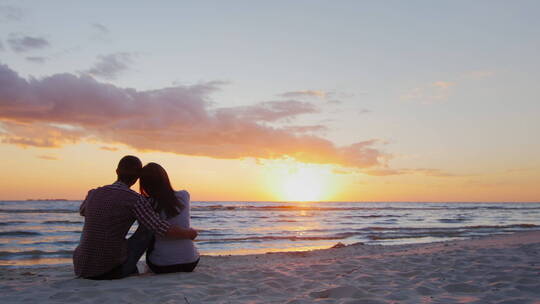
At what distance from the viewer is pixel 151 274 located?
503cm

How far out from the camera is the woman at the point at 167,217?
4574 mm

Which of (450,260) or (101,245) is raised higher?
(101,245)

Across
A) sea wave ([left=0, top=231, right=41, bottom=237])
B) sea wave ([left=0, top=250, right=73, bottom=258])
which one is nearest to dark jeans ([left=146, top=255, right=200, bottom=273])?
sea wave ([left=0, top=250, right=73, bottom=258])

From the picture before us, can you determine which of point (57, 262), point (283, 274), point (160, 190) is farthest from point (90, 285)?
point (57, 262)

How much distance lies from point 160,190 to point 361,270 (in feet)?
9.25

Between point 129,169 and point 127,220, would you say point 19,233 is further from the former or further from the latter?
point 129,169

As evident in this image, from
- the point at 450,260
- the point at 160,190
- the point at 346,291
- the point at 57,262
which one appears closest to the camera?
the point at 346,291

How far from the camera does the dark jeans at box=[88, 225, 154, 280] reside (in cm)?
463

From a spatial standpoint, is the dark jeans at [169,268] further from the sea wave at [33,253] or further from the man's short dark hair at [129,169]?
the sea wave at [33,253]

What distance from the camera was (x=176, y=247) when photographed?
5.02 m

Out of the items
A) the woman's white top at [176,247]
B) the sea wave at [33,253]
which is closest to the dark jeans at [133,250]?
the woman's white top at [176,247]

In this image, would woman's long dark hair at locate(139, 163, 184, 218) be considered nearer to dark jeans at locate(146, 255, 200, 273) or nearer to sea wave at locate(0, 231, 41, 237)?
dark jeans at locate(146, 255, 200, 273)

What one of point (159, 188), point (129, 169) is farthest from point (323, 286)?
point (129, 169)

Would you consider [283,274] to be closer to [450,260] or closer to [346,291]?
[346,291]
